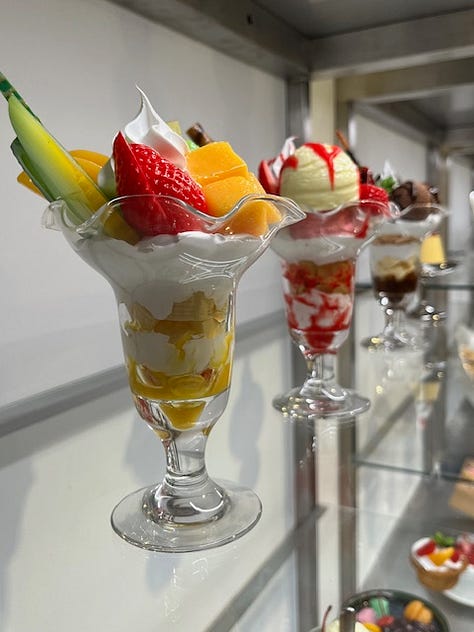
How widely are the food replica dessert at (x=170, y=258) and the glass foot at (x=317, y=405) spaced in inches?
8.4

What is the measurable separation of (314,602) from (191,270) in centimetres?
25

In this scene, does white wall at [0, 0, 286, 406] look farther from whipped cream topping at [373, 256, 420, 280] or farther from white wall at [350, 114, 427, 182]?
white wall at [350, 114, 427, 182]

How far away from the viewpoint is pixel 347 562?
0.52 metres

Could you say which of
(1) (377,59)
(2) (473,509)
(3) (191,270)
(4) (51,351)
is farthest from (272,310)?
(3) (191,270)

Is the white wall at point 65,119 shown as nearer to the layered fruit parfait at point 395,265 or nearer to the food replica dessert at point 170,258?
the food replica dessert at point 170,258

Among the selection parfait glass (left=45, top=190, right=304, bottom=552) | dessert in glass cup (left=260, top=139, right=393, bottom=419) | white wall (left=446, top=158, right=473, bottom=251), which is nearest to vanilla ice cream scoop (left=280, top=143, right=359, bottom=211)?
dessert in glass cup (left=260, top=139, right=393, bottom=419)

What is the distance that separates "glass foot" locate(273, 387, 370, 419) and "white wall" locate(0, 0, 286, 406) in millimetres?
235

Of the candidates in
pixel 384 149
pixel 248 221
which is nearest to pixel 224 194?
pixel 248 221

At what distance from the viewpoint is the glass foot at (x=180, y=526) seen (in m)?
0.47

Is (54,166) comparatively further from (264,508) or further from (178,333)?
(264,508)

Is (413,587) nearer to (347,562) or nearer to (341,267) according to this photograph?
(347,562)

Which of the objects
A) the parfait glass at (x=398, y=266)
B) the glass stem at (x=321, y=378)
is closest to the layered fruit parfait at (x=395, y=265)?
the parfait glass at (x=398, y=266)

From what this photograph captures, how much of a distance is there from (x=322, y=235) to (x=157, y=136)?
0.86 feet

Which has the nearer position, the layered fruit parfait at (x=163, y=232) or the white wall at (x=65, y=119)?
the layered fruit parfait at (x=163, y=232)
